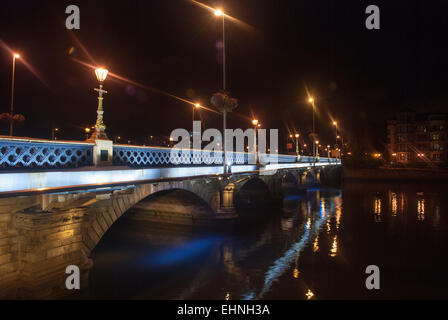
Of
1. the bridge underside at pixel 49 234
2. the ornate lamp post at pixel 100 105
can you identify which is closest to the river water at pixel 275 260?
the bridge underside at pixel 49 234

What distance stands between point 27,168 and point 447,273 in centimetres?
1920

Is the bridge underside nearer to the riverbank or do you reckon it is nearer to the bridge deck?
the bridge deck

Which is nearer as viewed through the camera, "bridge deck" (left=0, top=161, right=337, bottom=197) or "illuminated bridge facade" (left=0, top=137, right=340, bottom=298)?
"bridge deck" (left=0, top=161, right=337, bottom=197)

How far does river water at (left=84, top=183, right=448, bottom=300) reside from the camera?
43.5ft

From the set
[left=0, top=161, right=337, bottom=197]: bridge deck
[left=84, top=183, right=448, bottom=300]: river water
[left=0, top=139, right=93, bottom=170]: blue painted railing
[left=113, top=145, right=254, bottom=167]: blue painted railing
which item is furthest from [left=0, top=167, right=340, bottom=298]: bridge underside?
[left=84, top=183, right=448, bottom=300]: river water

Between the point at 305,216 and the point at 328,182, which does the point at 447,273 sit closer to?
the point at 305,216

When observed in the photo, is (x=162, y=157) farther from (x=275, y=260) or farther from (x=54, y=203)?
(x=275, y=260)

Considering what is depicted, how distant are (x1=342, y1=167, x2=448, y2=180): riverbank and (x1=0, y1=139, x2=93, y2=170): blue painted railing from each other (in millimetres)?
74805

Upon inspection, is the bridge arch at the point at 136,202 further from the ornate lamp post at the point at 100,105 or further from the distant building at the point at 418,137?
the distant building at the point at 418,137

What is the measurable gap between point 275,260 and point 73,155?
1207 centimetres

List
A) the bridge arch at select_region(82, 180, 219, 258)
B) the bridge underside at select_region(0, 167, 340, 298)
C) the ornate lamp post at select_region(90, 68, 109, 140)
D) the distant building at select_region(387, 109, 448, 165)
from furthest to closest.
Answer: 1. the distant building at select_region(387, 109, 448, 165)
2. the bridge arch at select_region(82, 180, 219, 258)
3. the ornate lamp post at select_region(90, 68, 109, 140)
4. the bridge underside at select_region(0, 167, 340, 298)

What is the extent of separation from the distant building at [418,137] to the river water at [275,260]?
218ft
